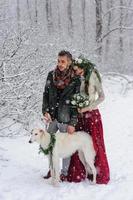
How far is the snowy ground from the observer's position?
22.3ft

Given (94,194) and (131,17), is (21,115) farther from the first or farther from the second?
(131,17)

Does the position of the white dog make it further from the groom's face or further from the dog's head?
the groom's face

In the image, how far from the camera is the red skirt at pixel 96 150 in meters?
7.32

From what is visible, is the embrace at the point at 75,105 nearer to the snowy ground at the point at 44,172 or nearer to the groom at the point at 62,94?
the groom at the point at 62,94

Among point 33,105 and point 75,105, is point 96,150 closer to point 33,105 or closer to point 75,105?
point 75,105

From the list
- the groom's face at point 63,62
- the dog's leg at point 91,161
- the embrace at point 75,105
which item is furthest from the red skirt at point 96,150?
the groom's face at point 63,62

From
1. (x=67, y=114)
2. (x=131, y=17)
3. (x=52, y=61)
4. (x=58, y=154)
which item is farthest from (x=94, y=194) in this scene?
(x=131, y=17)

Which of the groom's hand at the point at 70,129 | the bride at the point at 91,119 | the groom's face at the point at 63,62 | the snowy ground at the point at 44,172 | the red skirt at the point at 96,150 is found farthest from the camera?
the red skirt at the point at 96,150

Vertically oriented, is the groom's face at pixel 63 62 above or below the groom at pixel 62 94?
above

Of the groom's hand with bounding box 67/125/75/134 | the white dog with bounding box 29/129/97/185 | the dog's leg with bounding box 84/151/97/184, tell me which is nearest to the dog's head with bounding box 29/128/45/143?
the white dog with bounding box 29/129/97/185

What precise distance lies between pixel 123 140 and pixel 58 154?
16.7 ft

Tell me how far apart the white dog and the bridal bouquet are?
0.44 m

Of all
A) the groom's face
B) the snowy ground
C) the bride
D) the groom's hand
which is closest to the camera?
the snowy ground

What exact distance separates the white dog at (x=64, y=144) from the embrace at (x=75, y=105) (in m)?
0.10
